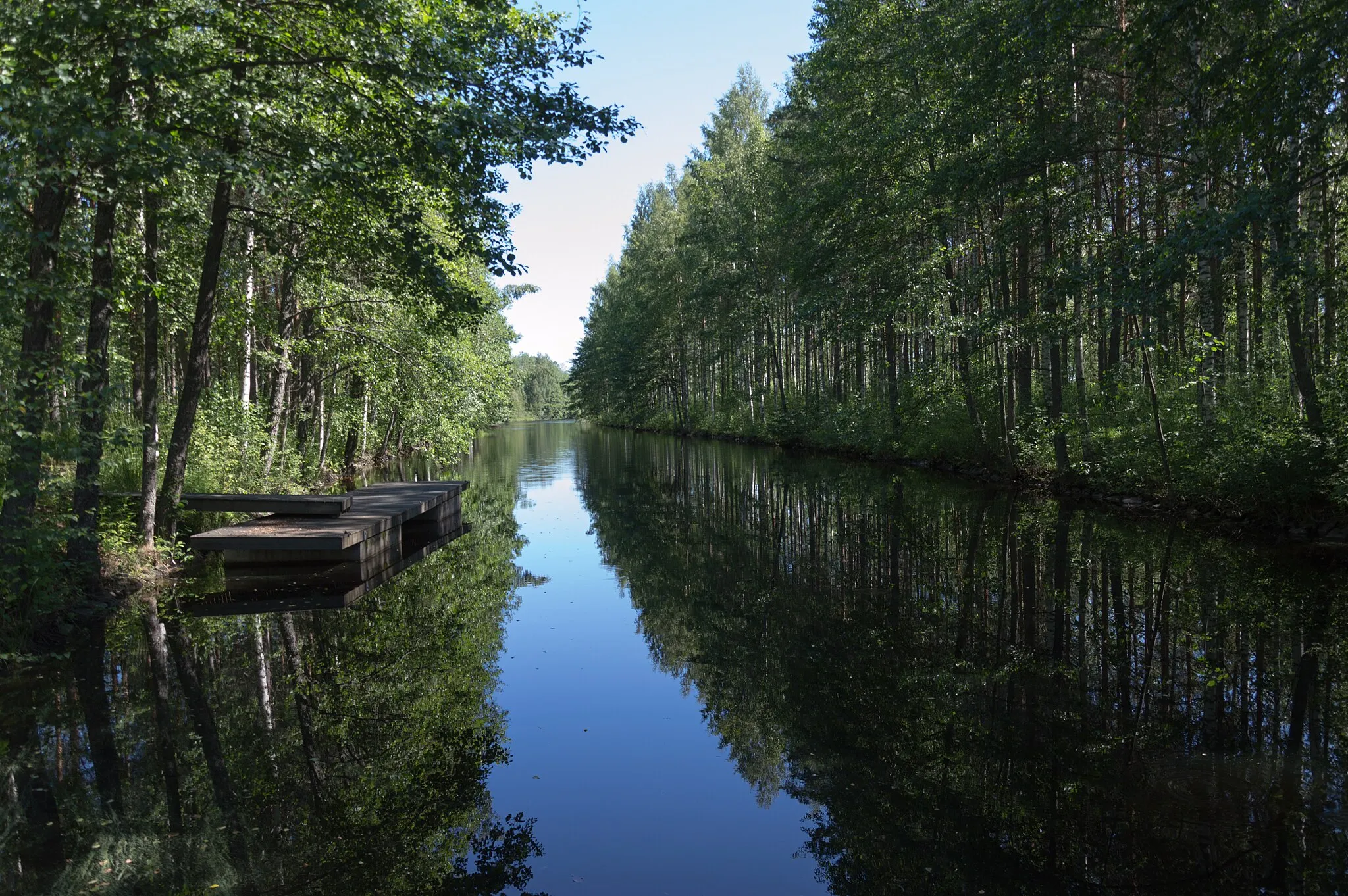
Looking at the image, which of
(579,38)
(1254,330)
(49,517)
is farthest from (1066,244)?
(49,517)

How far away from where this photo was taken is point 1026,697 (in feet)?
18.9

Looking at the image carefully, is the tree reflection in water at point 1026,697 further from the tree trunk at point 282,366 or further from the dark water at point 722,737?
the tree trunk at point 282,366

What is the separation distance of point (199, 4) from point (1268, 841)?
11896mm

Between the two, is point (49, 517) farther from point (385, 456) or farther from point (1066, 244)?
point (385, 456)

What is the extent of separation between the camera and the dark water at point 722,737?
3838 mm

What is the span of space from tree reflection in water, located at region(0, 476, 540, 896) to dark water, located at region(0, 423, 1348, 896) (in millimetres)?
26

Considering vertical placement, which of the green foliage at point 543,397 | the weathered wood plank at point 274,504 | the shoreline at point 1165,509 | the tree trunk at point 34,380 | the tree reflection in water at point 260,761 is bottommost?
the tree reflection in water at point 260,761

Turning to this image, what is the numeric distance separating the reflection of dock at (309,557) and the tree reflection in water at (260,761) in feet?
3.76

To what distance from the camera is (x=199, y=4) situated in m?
8.64

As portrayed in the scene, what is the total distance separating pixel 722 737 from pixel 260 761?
3.14m

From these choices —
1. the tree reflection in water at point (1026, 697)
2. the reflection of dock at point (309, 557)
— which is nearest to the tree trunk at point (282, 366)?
the reflection of dock at point (309, 557)

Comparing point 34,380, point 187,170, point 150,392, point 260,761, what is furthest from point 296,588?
point 260,761

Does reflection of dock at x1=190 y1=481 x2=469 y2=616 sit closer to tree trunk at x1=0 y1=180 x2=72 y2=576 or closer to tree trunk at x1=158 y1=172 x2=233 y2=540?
tree trunk at x1=158 y1=172 x2=233 y2=540

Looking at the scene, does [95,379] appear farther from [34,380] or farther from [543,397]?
[543,397]
